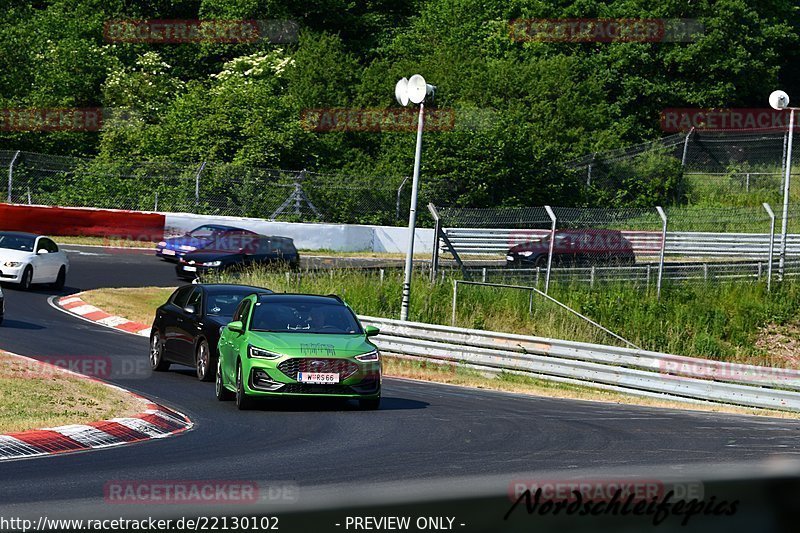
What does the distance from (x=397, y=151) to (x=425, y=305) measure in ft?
79.5

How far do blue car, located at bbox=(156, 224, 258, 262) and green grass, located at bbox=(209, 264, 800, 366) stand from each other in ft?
21.9

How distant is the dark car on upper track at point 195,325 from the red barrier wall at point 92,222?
808 inches

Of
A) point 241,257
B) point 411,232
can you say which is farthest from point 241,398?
point 241,257

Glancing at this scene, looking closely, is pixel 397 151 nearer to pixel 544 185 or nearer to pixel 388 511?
pixel 544 185

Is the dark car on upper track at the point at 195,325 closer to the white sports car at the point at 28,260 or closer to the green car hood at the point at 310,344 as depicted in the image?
the green car hood at the point at 310,344

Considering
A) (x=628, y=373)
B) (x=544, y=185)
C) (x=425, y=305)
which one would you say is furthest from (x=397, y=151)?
(x=628, y=373)

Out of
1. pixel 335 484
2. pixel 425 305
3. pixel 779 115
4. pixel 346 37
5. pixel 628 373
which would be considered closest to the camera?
pixel 335 484

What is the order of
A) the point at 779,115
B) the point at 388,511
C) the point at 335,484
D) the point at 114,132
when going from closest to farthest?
the point at 388,511, the point at 335,484, the point at 114,132, the point at 779,115

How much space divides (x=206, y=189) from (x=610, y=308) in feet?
61.5

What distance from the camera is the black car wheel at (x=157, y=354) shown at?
17.8 meters

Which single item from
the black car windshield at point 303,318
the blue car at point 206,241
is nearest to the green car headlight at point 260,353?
the black car windshield at point 303,318

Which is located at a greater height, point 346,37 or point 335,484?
point 346,37

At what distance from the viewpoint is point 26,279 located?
2800 centimetres

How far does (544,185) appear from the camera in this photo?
146 ft
